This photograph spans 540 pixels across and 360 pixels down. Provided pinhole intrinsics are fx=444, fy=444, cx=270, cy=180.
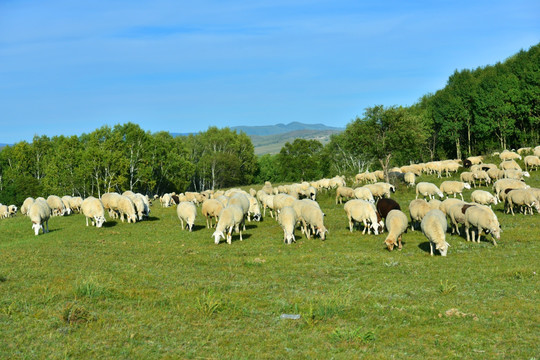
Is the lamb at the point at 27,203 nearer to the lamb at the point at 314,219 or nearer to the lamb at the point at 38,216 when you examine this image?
the lamb at the point at 38,216

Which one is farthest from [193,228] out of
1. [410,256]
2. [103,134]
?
[103,134]

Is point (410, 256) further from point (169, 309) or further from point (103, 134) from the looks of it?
point (103, 134)

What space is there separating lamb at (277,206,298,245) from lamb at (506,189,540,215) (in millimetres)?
15566

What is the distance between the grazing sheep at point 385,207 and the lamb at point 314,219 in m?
4.09

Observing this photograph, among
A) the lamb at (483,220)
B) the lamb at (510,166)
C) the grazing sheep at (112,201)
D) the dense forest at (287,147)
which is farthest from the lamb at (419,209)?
the dense forest at (287,147)

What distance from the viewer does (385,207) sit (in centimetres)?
2727

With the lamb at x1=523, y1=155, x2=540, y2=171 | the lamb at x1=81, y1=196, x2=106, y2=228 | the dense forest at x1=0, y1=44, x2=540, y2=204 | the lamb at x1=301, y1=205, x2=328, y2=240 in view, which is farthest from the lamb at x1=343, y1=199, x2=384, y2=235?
the dense forest at x1=0, y1=44, x2=540, y2=204

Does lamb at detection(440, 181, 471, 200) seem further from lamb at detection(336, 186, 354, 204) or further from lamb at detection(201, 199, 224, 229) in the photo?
lamb at detection(201, 199, 224, 229)

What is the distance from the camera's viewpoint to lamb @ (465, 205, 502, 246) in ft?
70.2

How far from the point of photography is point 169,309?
40.0 ft

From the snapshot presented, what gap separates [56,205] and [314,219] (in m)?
28.3

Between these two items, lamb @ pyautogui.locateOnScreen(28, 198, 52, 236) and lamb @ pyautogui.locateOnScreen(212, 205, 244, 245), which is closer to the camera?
lamb @ pyautogui.locateOnScreen(212, 205, 244, 245)

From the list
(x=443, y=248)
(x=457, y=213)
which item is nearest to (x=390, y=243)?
(x=443, y=248)

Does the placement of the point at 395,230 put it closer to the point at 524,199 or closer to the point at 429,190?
the point at 524,199
